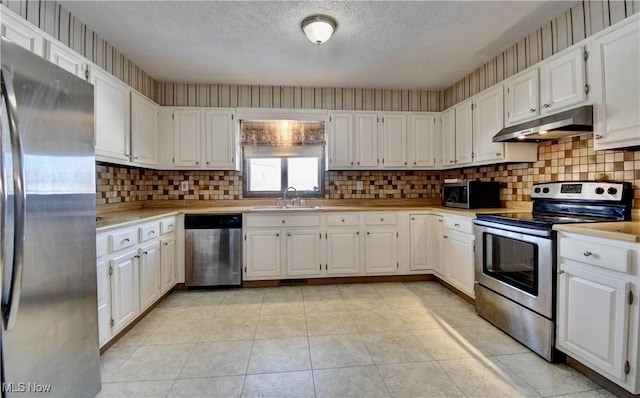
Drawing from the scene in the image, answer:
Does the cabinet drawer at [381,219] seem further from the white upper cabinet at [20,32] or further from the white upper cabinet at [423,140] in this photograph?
the white upper cabinet at [20,32]

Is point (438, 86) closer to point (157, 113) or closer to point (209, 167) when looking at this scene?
point (209, 167)

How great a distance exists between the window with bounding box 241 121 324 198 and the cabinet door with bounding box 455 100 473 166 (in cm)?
160

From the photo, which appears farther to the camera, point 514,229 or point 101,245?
point 514,229

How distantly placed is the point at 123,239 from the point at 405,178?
3204mm

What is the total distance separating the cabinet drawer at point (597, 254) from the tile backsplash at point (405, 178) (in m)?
0.68

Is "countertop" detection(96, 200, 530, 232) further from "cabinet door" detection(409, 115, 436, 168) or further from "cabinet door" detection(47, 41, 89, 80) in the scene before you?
"cabinet door" detection(47, 41, 89, 80)

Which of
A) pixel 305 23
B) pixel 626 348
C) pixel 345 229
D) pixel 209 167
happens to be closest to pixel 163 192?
pixel 209 167

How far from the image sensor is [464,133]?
3225 millimetres

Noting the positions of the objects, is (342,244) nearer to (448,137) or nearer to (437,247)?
(437,247)

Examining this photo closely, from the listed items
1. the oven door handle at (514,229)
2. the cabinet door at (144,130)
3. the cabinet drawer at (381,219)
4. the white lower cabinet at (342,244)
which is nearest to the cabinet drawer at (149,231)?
the cabinet door at (144,130)

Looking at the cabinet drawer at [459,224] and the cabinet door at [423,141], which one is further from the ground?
the cabinet door at [423,141]

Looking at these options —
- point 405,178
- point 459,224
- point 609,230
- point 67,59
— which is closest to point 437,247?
point 459,224

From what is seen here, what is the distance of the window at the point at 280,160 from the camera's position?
3.63 metres

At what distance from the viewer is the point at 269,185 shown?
150 inches
